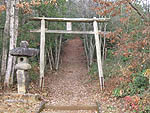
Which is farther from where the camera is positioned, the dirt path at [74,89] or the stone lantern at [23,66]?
the dirt path at [74,89]

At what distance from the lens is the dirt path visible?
24.1 ft

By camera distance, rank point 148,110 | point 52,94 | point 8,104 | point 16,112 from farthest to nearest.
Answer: point 52,94
point 8,104
point 16,112
point 148,110

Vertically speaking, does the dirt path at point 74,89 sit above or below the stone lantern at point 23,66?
below

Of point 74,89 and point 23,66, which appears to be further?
point 74,89

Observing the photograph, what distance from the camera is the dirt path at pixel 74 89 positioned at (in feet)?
24.1

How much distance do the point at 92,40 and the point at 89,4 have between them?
3.43 m

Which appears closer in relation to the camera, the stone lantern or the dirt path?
the stone lantern

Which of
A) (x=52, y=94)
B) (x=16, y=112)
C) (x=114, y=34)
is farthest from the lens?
(x=52, y=94)

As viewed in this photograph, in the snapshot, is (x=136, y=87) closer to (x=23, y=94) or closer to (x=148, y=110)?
(x=148, y=110)

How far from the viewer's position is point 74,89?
9.97 m

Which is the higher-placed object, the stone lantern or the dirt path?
the stone lantern

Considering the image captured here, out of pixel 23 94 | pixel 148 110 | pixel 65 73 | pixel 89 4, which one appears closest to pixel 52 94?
pixel 23 94

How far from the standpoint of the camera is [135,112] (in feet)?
17.6

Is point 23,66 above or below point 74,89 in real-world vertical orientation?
above
